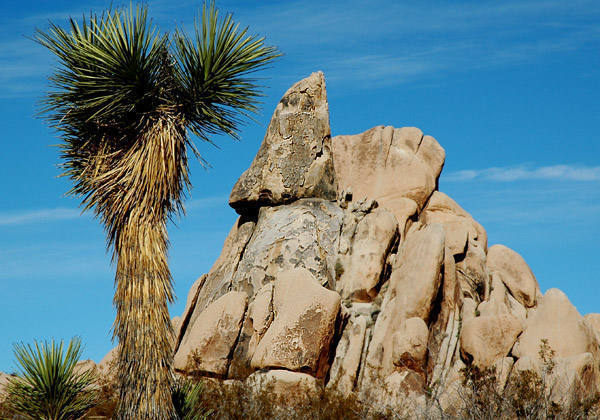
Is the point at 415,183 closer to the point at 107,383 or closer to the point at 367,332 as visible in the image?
the point at 367,332

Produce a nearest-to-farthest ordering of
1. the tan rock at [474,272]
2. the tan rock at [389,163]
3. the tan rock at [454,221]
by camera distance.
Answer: the tan rock at [474,272], the tan rock at [454,221], the tan rock at [389,163]

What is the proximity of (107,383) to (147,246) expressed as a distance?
21.1 feet

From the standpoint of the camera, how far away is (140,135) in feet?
59.6

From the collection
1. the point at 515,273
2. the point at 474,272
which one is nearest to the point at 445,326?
the point at 474,272

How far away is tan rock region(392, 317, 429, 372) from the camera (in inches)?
848

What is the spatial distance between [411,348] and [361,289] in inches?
125

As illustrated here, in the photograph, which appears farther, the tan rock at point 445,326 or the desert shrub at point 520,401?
the tan rock at point 445,326

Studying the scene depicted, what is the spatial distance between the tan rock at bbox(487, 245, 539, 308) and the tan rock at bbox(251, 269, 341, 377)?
9.18 metres

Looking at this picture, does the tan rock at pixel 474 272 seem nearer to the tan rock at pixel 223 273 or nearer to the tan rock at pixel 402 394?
the tan rock at pixel 402 394

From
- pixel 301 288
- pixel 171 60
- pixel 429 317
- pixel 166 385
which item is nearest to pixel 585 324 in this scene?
pixel 429 317

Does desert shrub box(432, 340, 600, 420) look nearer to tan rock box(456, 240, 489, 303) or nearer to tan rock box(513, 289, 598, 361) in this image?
tan rock box(513, 289, 598, 361)

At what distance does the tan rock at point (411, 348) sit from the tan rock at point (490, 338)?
1.51m

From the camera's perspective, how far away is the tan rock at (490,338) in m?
22.0

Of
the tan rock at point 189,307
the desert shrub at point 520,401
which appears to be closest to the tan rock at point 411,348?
the desert shrub at point 520,401
